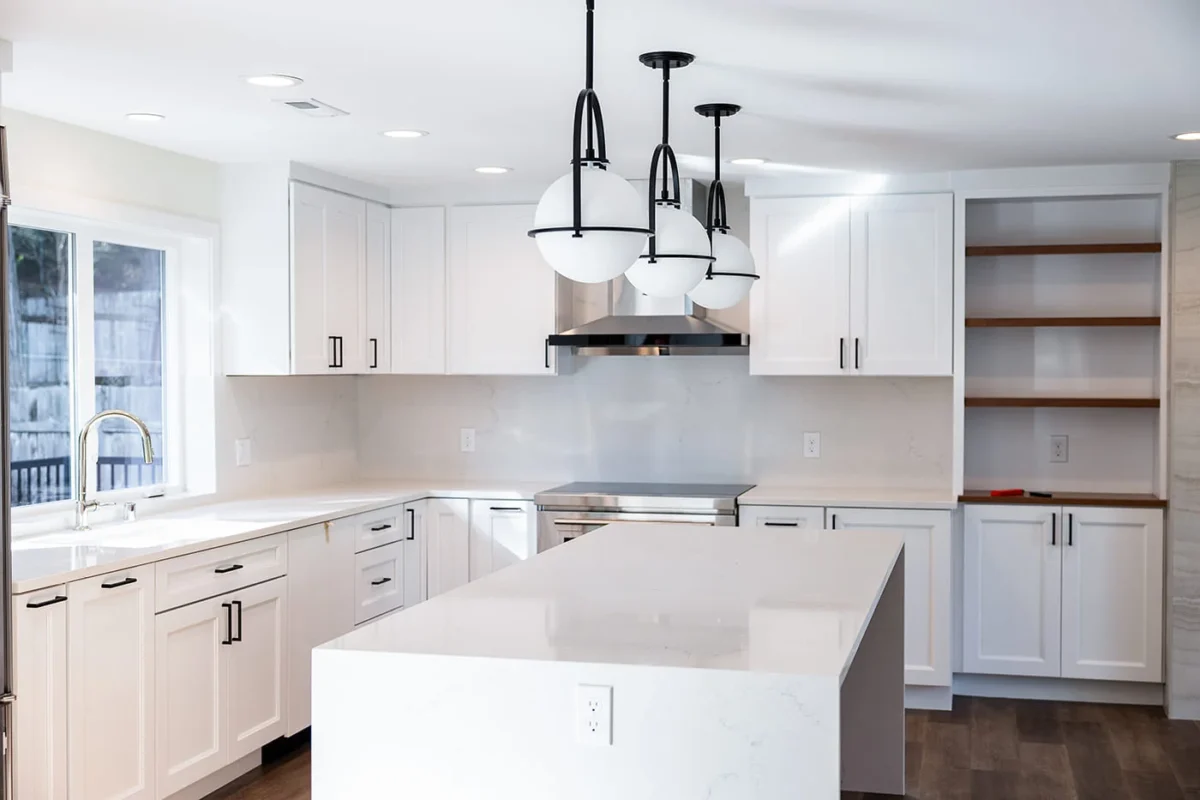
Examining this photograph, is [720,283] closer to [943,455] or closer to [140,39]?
[140,39]

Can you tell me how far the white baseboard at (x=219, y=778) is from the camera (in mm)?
3789

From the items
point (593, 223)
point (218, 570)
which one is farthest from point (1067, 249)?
point (218, 570)

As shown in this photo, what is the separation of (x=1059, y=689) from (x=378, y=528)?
2901mm

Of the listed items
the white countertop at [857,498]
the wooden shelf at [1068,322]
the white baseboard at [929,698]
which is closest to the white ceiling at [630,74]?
the wooden shelf at [1068,322]

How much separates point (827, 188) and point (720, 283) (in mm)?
1958

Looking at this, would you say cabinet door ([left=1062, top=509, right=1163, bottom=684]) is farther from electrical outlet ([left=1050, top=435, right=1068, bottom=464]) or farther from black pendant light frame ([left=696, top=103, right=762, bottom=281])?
black pendant light frame ([left=696, top=103, right=762, bottom=281])

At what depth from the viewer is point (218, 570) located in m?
3.79

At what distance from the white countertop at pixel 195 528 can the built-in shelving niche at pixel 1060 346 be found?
6.71 ft

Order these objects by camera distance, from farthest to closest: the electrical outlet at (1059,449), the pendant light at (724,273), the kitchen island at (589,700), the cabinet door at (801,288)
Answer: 1. the electrical outlet at (1059,449)
2. the cabinet door at (801,288)
3. the pendant light at (724,273)
4. the kitchen island at (589,700)

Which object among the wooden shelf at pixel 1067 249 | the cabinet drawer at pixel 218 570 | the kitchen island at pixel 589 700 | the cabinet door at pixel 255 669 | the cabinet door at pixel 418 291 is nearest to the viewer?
the kitchen island at pixel 589 700

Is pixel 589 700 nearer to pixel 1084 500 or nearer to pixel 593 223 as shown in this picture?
pixel 593 223

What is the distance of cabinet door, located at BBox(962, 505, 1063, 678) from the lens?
4.84 meters

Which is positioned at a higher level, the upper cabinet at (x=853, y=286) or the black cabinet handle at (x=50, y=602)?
the upper cabinet at (x=853, y=286)

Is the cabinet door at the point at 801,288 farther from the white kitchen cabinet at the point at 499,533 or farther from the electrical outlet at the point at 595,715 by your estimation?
the electrical outlet at the point at 595,715
